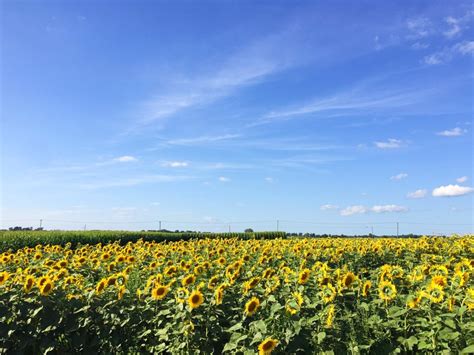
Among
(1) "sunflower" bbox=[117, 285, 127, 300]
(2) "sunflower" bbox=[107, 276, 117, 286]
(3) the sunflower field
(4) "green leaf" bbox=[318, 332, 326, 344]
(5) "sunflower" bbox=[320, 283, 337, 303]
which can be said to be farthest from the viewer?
(2) "sunflower" bbox=[107, 276, 117, 286]

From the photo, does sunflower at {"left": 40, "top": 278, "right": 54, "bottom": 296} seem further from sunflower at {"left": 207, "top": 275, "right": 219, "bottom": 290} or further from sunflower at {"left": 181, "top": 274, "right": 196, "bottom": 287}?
sunflower at {"left": 207, "top": 275, "right": 219, "bottom": 290}

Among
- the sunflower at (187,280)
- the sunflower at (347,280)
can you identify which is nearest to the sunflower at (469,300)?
the sunflower at (347,280)

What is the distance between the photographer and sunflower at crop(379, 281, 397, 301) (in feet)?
15.0

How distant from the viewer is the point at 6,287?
209 inches

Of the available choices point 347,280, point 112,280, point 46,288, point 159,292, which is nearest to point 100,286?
point 112,280

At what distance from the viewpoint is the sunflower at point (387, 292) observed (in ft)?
15.0

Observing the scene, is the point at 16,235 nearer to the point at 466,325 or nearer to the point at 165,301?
the point at 165,301

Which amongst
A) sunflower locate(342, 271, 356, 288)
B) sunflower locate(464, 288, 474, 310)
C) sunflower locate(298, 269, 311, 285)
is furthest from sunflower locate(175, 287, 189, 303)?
sunflower locate(464, 288, 474, 310)

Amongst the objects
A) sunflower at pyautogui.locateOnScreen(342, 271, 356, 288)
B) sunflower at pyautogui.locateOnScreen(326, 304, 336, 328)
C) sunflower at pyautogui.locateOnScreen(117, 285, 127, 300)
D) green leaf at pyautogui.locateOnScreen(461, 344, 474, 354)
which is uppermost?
sunflower at pyautogui.locateOnScreen(342, 271, 356, 288)

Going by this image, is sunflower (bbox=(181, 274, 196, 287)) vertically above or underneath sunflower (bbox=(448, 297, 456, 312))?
above

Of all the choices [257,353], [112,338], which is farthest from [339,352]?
[112,338]

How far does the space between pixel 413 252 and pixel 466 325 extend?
17.1 feet

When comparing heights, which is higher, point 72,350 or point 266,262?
point 266,262

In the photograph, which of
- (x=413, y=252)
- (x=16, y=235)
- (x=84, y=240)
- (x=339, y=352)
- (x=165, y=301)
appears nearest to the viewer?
(x=339, y=352)
